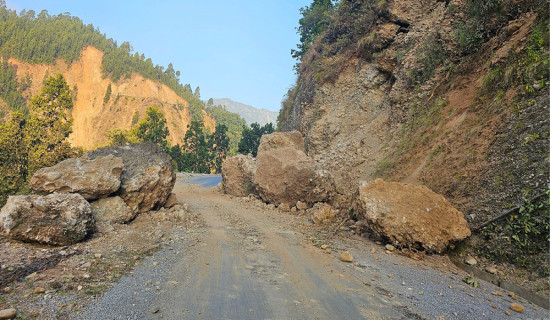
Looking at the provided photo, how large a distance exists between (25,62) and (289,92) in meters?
98.4

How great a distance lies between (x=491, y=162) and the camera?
638cm

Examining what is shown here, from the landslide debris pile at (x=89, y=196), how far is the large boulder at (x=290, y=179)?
394 cm

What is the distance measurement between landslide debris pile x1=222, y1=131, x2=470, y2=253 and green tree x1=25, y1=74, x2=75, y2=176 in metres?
9.99

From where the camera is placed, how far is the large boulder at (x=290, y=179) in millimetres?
11945

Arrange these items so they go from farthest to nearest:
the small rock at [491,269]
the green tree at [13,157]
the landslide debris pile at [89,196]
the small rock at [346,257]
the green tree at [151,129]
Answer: the green tree at [151,129]
the green tree at [13,157]
the small rock at [346,257]
the landslide debris pile at [89,196]
the small rock at [491,269]

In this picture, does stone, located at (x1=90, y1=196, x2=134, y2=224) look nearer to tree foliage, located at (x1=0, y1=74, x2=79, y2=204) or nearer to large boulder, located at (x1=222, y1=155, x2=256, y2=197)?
large boulder, located at (x1=222, y1=155, x2=256, y2=197)

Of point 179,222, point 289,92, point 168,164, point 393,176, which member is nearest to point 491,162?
point 393,176

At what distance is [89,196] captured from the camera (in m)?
7.63

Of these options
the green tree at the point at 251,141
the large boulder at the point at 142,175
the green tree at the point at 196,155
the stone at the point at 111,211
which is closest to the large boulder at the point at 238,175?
the large boulder at the point at 142,175

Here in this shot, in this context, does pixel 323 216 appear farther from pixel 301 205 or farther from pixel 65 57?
pixel 65 57

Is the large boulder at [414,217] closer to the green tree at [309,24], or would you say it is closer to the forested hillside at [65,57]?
the green tree at [309,24]

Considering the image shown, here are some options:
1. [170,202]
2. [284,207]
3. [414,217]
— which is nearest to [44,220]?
[170,202]

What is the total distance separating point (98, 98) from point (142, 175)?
10442 cm

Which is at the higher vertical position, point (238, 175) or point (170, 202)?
point (238, 175)
